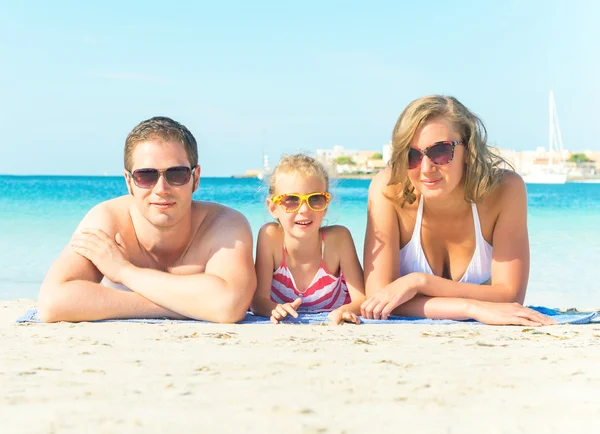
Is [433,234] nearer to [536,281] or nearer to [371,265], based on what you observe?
[371,265]

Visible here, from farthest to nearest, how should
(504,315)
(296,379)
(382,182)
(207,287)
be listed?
(382,182) < (504,315) < (207,287) < (296,379)

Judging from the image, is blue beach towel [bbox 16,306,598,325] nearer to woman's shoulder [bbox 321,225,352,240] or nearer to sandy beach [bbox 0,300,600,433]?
sandy beach [bbox 0,300,600,433]

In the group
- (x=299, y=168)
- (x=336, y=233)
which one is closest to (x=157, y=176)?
(x=299, y=168)

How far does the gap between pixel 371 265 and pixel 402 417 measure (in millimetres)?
2490

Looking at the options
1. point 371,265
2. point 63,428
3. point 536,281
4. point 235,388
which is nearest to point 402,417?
point 235,388

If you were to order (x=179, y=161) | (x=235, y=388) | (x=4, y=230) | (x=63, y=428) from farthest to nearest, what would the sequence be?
(x=4, y=230)
(x=179, y=161)
(x=235, y=388)
(x=63, y=428)

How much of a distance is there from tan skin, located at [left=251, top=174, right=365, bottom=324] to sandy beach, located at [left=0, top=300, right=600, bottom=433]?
23.1 inches

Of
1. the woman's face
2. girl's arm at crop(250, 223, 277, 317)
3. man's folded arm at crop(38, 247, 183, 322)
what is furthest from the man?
the woman's face

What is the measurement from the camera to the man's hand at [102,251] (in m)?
4.90

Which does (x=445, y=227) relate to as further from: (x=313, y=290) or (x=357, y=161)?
(x=357, y=161)

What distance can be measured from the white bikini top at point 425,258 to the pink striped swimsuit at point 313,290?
50 cm

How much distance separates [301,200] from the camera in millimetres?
5227

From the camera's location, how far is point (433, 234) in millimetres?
5414

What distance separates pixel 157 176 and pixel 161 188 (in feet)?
0.28
